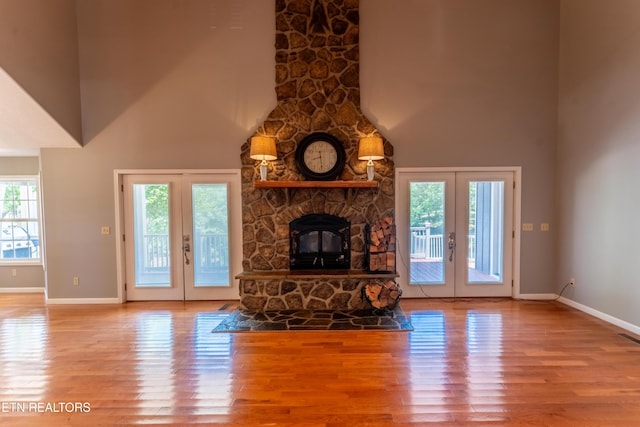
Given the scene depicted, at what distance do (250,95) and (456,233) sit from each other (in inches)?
150

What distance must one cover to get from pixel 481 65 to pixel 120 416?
19.3 ft

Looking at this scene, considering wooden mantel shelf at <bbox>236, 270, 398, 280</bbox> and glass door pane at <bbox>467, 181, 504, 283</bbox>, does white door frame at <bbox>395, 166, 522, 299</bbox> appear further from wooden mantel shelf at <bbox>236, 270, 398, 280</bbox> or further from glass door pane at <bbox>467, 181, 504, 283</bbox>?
wooden mantel shelf at <bbox>236, 270, 398, 280</bbox>

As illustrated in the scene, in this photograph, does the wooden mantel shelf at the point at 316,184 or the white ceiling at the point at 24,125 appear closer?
the white ceiling at the point at 24,125

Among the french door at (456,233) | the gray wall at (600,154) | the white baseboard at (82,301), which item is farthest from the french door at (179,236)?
the gray wall at (600,154)

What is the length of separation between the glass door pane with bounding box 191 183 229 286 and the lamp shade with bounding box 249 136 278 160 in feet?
2.56

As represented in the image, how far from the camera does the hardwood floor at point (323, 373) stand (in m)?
2.26

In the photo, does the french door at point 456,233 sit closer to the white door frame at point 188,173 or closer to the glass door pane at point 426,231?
the glass door pane at point 426,231

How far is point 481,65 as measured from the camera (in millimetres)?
4824

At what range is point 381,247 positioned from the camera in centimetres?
449

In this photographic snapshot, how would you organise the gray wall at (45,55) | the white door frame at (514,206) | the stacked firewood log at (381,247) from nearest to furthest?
the gray wall at (45,55), the stacked firewood log at (381,247), the white door frame at (514,206)

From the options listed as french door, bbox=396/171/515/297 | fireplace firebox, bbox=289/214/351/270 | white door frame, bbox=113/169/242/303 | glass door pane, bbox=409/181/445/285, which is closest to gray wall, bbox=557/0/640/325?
french door, bbox=396/171/515/297

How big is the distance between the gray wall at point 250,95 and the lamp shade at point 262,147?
39 cm

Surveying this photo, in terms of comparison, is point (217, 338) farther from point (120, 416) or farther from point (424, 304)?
point (424, 304)

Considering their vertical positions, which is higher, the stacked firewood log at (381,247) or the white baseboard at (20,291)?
the stacked firewood log at (381,247)
